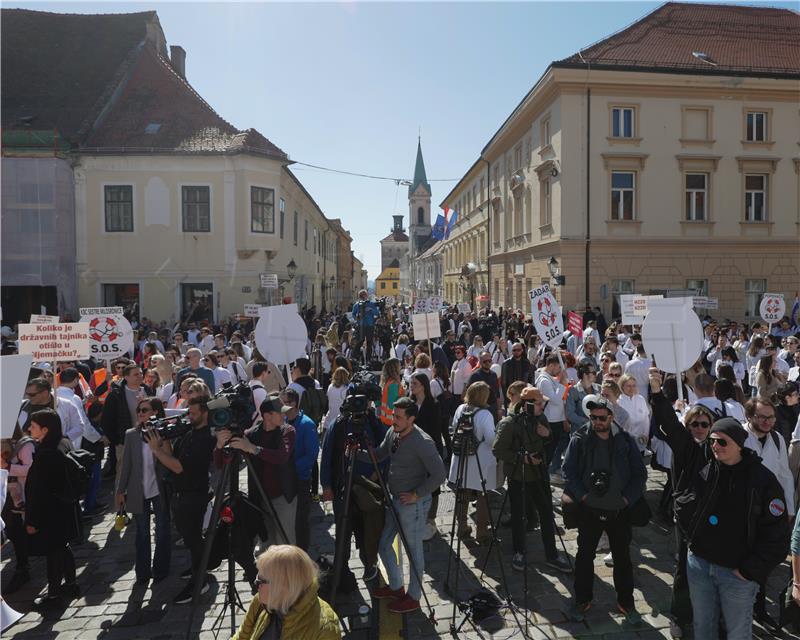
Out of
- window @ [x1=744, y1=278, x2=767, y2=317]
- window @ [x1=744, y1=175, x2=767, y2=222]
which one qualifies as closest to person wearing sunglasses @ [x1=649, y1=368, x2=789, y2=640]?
window @ [x1=744, y1=278, x2=767, y2=317]

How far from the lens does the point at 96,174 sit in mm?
23438

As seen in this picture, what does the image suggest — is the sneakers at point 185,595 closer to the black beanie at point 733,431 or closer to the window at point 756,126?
the black beanie at point 733,431

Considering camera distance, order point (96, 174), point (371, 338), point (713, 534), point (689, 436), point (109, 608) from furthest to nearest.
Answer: point (96, 174) < point (371, 338) < point (109, 608) < point (689, 436) < point (713, 534)

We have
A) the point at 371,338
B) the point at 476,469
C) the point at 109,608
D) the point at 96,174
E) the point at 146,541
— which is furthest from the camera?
the point at 96,174

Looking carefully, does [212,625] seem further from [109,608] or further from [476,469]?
[476,469]

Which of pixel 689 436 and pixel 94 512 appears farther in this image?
pixel 94 512

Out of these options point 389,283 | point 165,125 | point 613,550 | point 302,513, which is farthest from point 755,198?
point 389,283

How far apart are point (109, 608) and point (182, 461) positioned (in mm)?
1392

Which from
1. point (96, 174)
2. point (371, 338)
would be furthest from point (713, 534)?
point (96, 174)

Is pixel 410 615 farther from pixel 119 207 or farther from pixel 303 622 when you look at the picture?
pixel 119 207

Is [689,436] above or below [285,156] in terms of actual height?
below

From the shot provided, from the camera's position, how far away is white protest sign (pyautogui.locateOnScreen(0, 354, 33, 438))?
420cm

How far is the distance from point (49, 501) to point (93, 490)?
2453 millimetres

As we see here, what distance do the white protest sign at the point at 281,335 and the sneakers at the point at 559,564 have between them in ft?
15.3
